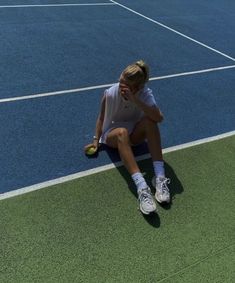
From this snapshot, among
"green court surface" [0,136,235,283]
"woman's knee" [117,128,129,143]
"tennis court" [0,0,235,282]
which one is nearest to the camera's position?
"green court surface" [0,136,235,283]

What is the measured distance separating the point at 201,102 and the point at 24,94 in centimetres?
273

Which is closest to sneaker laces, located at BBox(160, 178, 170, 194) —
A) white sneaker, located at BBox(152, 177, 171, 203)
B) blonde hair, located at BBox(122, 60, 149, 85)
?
white sneaker, located at BBox(152, 177, 171, 203)

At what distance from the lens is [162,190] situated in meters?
4.49

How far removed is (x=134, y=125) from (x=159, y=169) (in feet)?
2.03

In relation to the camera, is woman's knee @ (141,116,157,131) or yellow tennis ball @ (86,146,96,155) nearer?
woman's knee @ (141,116,157,131)

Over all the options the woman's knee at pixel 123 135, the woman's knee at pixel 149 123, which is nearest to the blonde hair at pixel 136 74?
the woman's knee at pixel 149 123

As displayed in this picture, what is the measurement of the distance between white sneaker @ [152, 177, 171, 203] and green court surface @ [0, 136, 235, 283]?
9 centimetres

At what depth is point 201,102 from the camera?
6855 mm

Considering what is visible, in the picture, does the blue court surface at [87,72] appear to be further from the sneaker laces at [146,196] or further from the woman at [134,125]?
the sneaker laces at [146,196]

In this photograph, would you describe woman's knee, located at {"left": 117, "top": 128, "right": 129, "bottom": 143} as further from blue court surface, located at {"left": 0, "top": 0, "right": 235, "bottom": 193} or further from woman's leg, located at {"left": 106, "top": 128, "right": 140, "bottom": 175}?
blue court surface, located at {"left": 0, "top": 0, "right": 235, "bottom": 193}

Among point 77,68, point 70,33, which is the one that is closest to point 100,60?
point 77,68

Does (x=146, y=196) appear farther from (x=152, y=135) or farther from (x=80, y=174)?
(x=80, y=174)

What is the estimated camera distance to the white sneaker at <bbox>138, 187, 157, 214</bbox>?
166 inches

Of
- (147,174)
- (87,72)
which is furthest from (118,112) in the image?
(87,72)
